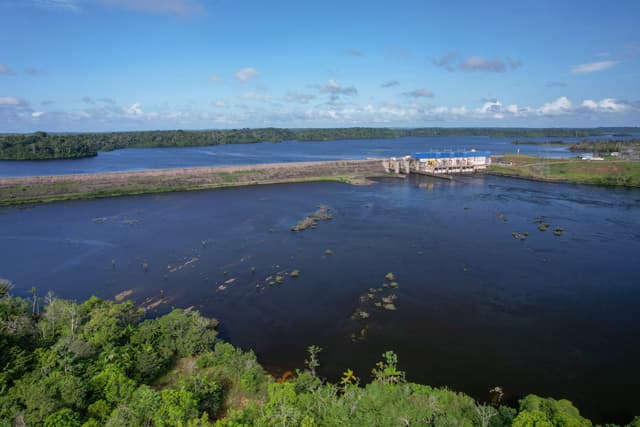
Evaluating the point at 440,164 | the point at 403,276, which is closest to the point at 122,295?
the point at 403,276

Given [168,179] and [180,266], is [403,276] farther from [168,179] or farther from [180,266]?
[168,179]

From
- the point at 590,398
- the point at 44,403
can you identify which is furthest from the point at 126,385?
the point at 590,398

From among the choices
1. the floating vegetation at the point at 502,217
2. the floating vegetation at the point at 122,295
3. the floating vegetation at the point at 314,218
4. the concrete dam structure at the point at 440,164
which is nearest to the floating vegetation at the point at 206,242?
the floating vegetation at the point at 314,218

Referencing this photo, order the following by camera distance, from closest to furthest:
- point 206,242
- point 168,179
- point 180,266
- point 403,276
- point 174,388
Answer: point 174,388, point 403,276, point 180,266, point 206,242, point 168,179

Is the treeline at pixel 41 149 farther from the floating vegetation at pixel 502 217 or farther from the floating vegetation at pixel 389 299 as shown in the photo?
the floating vegetation at pixel 389 299

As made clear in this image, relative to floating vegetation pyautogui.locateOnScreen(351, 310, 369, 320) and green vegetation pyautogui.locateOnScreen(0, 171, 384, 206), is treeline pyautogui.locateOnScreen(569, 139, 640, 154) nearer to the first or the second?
green vegetation pyautogui.locateOnScreen(0, 171, 384, 206)

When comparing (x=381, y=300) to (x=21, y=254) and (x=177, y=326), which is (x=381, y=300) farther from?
(x=21, y=254)
